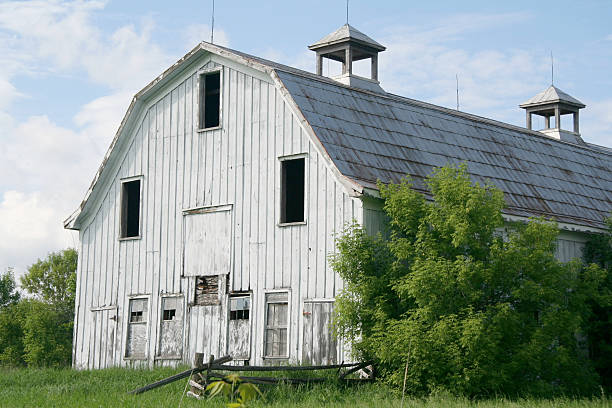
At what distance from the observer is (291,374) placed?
1688cm

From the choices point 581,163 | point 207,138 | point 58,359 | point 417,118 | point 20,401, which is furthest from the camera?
point 58,359

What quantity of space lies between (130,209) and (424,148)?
7744 mm

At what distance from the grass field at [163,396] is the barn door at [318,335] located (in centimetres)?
146

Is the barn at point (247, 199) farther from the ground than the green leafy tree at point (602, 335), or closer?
farther from the ground

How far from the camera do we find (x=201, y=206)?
835 inches

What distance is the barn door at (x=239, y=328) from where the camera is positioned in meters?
19.8

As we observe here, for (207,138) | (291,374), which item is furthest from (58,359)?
(291,374)

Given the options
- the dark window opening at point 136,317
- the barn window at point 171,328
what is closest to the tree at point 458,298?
the barn window at point 171,328

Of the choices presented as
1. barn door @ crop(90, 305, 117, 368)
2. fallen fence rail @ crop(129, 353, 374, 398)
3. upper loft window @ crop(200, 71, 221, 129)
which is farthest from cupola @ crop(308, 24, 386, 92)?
fallen fence rail @ crop(129, 353, 374, 398)

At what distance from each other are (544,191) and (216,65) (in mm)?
9182

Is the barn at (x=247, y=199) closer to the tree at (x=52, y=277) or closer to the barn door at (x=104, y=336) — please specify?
the barn door at (x=104, y=336)

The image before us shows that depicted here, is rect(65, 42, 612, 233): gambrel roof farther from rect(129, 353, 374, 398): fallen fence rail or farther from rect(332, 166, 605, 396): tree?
rect(129, 353, 374, 398): fallen fence rail

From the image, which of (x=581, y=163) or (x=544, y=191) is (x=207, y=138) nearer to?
(x=544, y=191)

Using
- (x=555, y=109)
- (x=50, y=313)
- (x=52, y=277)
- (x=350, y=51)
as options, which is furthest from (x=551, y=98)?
(x=52, y=277)
